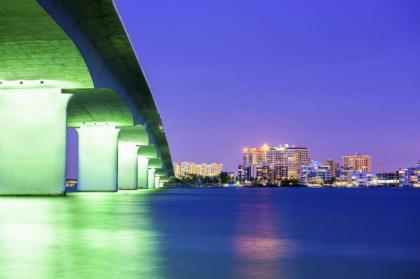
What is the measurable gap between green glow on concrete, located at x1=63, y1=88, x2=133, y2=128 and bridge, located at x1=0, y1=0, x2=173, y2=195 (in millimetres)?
81

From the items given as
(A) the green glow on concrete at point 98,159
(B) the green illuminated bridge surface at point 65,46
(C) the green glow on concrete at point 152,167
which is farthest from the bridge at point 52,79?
(C) the green glow on concrete at point 152,167

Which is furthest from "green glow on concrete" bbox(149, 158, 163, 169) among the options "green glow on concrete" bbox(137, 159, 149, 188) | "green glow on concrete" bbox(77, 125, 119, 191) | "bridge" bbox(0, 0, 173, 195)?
"bridge" bbox(0, 0, 173, 195)

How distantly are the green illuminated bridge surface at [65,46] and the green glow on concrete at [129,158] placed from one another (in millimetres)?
27944

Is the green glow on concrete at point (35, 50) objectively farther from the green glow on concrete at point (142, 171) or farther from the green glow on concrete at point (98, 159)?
the green glow on concrete at point (142, 171)

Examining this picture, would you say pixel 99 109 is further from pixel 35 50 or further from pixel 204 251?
pixel 204 251

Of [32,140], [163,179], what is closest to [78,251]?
[32,140]

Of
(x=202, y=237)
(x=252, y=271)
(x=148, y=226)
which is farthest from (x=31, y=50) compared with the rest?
(x=252, y=271)

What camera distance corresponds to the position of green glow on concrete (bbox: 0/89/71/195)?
34375 millimetres

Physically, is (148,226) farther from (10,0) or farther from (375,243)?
(10,0)

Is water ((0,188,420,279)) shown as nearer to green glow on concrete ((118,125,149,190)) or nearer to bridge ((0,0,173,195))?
bridge ((0,0,173,195))

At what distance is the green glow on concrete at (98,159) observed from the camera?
53562 mm

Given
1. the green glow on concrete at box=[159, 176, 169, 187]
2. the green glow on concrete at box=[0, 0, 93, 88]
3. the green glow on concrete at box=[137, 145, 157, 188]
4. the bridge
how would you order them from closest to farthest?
the green glow on concrete at box=[0, 0, 93, 88] < the bridge < the green glow on concrete at box=[137, 145, 157, 188] < the green glow on concrete at box=[159, 176, 169, 187]

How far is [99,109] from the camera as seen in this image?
4850 centimetres

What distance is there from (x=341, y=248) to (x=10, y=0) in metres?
16.5
